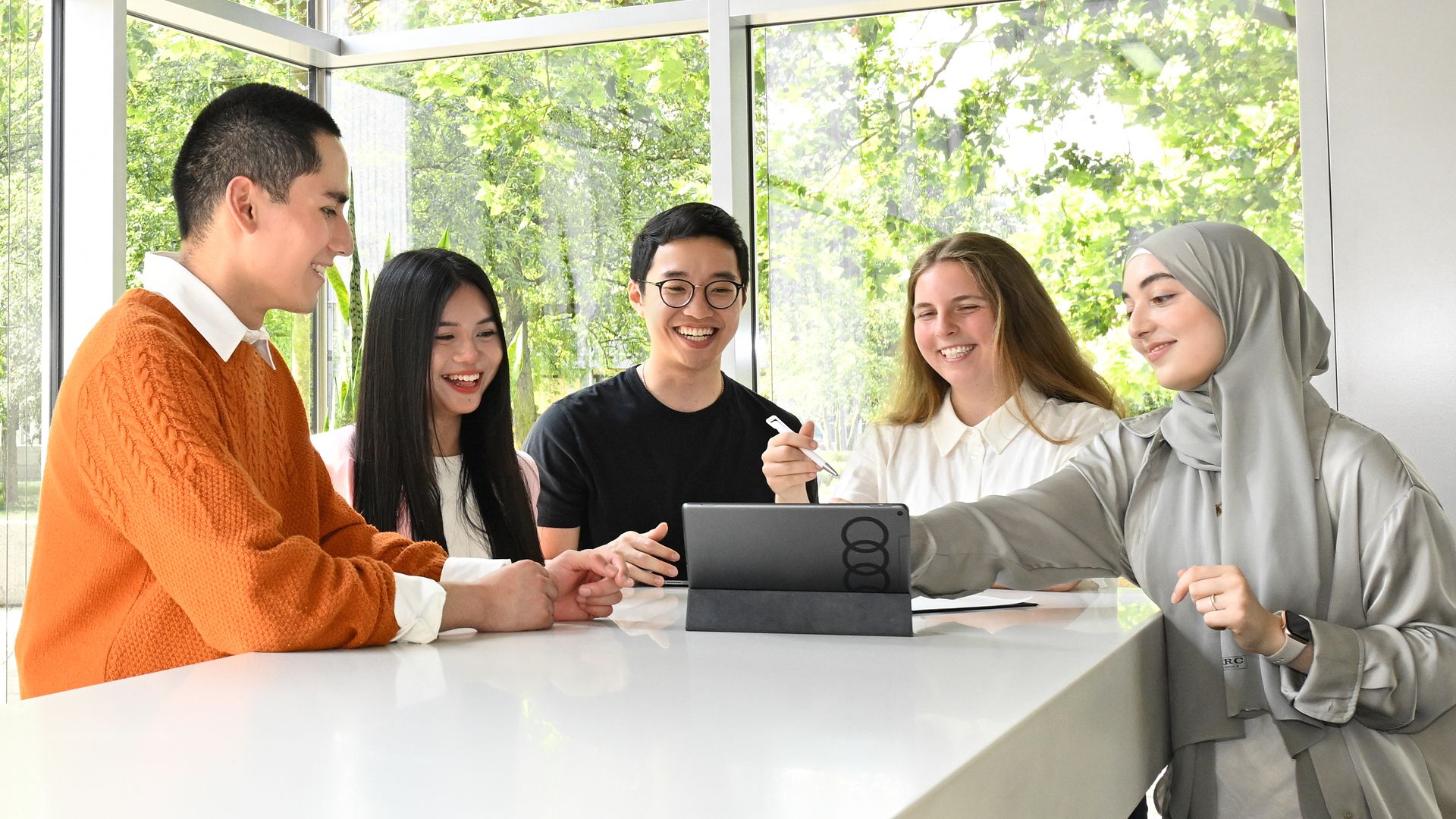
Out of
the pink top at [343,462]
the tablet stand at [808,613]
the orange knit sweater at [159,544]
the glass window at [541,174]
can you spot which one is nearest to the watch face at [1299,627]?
the tablet stand at [808,613]

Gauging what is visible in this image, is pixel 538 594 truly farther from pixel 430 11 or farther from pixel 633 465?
pixel 430 11

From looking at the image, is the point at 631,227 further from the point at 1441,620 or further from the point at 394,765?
the point at 394,765

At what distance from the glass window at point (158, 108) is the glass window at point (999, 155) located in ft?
5.33

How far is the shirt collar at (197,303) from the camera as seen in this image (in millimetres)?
1394

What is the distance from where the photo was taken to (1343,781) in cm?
144

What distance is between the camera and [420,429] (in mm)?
2219

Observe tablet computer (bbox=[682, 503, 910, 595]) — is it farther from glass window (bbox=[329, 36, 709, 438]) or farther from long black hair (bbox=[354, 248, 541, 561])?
glass window (bbox=[329, 36, 709, 438])

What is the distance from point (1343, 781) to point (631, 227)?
9.01 ft

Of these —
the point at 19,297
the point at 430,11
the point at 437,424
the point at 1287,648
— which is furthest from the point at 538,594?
the point at 430,11

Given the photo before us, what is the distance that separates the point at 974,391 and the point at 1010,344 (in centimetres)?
12

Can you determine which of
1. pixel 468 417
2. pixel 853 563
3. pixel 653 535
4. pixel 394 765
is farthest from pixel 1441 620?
pixel 468 417

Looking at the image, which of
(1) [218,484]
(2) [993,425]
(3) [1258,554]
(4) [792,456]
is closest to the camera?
(1) [218,484]

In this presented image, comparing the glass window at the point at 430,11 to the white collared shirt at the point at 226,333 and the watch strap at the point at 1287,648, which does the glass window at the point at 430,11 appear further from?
the watch strap at the point at 1287,648

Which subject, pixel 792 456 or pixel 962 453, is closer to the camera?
pixel 792 456
